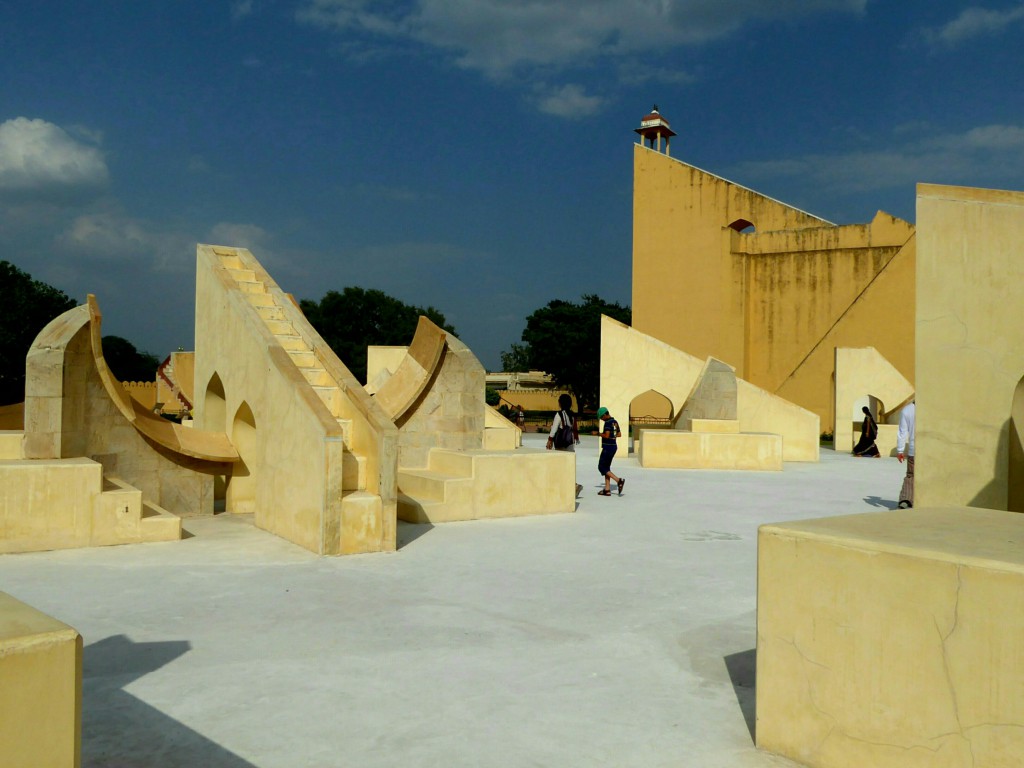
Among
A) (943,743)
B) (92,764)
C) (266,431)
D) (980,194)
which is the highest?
(980,194)

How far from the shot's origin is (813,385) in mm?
27641

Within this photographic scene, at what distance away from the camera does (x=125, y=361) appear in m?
59.3

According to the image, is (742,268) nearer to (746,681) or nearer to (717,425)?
(717,425)

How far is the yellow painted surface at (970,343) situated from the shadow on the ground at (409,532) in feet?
14.7

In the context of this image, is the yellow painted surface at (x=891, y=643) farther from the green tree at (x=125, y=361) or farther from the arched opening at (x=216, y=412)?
the green tree at (x=125, y=361)

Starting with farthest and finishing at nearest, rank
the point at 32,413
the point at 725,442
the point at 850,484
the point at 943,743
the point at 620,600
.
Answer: the point at 725,442 < the point at 850,484 < the point at 32,413 < the point at 620,600 < the point at 943,743

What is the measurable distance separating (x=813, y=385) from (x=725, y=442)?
13.1 m

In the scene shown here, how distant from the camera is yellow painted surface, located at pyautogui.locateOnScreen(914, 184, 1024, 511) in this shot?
4.16 meters

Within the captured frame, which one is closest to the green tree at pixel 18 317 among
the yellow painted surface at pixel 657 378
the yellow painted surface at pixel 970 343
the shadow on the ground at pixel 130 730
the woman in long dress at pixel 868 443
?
the yellow painted surface at pixel 657 378

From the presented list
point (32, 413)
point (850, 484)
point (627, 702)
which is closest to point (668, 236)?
point (850, 484)

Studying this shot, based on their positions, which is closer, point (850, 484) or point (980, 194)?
point (980, 194)

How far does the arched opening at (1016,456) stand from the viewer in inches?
154

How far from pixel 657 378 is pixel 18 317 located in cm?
2490

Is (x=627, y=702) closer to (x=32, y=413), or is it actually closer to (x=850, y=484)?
(x=32, y=413)
